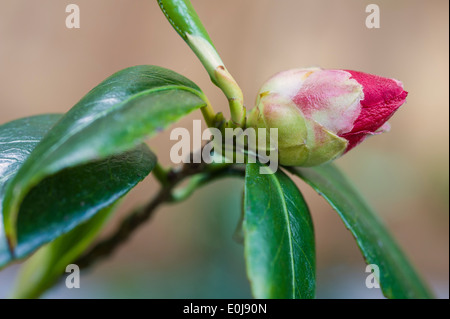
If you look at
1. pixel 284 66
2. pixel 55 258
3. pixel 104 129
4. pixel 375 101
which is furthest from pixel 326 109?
pixel 284 66

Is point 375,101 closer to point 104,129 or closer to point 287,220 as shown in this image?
point 287,220

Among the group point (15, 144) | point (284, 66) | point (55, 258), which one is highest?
point (284, 66)

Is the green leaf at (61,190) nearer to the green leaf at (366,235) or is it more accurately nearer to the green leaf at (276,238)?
the green leaf at (276,238)

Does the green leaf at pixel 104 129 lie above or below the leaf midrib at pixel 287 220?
above

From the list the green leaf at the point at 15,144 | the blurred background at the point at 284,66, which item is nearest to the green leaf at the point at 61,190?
the green leaf at the point at 15,144

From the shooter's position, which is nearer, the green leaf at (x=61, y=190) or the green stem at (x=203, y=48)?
the green leaf at (x=61, y=190)

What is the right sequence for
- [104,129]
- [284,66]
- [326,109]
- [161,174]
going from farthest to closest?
[284,66] → [161,174] → [326,109] → [104,129]

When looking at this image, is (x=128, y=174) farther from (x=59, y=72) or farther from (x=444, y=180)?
(x=444, y=180)

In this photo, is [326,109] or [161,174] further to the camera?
[161,174]
